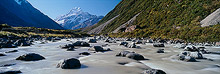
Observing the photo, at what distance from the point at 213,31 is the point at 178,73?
69.3 feet

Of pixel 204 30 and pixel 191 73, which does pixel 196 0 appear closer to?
pixel 204 30

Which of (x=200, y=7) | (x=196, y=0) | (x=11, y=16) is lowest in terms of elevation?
(x=200, y=7)

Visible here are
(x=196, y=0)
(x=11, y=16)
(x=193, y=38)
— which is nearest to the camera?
(x=193, y=38)

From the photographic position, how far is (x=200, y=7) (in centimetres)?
3841

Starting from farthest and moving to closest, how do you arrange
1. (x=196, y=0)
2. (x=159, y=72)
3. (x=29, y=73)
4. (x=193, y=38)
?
1. (x=196, y=0)
2. (x=193, y=38)
3. (x=29, y=73)
4. (x=159, y=72)

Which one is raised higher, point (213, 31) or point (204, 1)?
point (204, 1)

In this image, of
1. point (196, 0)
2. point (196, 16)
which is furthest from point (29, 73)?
point (196, 0)

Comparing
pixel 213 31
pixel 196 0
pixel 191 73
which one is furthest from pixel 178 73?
pixel 196 0

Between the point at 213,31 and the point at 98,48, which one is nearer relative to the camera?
the point at 98,48

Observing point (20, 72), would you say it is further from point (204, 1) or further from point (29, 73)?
point (204, 1)

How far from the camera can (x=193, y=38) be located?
76.1 ft

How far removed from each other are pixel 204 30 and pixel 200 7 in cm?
1884

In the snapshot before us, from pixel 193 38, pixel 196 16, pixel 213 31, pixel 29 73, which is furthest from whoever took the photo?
pixel 196 16

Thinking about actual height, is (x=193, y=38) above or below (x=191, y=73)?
above
